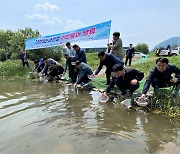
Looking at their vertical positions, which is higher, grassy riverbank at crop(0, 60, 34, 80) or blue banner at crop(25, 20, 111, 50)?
blue banner at crop(25, 20, 111, 50)

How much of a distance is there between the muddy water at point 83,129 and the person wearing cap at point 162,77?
2.03 feet

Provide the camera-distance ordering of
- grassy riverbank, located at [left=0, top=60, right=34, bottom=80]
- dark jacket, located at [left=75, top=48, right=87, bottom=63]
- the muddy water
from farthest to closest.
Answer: grassy riverbank, located at [left=0, top=60, right=34, bottom=80] < dark jacket, located at [left=75, top=48, right=87, bottom=63] < the muddy water

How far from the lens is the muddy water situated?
3.28 m

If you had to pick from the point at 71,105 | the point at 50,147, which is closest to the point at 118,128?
the point at 50,147

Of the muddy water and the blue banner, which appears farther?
the blue banner

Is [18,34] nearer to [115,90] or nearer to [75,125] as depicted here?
[115,90]

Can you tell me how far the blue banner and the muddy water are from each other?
5007 mm

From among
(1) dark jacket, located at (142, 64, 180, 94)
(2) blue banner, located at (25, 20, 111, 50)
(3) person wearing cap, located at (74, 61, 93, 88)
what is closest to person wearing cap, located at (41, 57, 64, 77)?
(2) blue banner, located at (25, 20, 111, 50)

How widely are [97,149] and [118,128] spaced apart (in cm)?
94

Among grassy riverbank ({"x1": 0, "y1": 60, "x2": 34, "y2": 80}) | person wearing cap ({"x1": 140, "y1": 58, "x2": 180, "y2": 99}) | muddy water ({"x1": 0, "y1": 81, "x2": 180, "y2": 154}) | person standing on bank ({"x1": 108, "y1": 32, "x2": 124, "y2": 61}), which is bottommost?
muddy water ({"x1": 0, "y1": 81, "x2": 180, "y2": 154})

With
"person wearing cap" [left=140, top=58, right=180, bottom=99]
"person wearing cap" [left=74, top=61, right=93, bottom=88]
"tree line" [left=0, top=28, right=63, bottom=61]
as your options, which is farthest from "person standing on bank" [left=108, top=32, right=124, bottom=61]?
"tree line" [left=0, top=28, right=63, bottom=61]

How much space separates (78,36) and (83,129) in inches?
365

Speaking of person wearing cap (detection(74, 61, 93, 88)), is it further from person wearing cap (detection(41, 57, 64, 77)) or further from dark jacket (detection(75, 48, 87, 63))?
person wearing cap (detection(41, 57, 64, 77))

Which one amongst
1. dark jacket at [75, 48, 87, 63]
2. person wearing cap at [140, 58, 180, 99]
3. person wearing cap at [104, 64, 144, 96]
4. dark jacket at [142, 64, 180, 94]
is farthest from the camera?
dark jacket at [75, 48, 87, 63]
